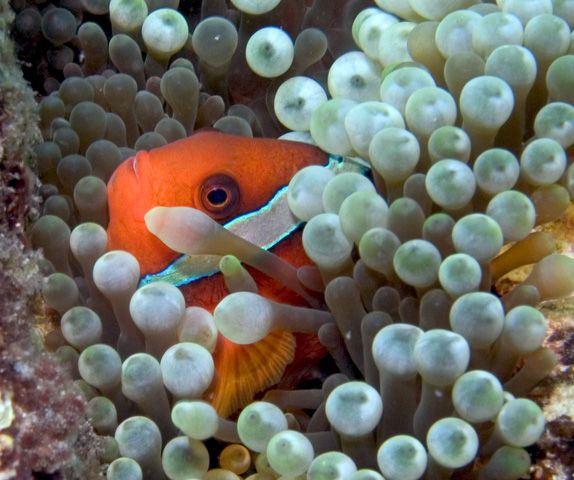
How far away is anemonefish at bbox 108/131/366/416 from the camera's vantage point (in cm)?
128

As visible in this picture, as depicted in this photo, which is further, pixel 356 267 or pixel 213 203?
pixel 213 203

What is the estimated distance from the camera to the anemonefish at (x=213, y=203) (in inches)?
50.4

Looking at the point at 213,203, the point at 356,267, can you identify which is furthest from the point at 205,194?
the point at 356,267

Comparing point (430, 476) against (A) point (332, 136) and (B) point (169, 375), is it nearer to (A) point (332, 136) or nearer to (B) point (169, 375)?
(B) point (169, 375)

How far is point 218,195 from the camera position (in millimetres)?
1304

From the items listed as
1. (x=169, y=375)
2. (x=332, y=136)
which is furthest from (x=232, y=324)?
(x=332, y=136)

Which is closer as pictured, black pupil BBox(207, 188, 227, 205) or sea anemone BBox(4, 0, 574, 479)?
sea anemone BBox(4, 0, 574, 479)

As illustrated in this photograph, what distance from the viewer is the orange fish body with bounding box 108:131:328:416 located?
1.28 m

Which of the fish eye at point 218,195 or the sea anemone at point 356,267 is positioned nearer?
the sea anemone at point 356,267

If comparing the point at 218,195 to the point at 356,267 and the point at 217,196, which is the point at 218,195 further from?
the point at 356,267

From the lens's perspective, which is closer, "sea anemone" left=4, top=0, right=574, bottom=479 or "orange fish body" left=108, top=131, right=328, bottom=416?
"sea anemone" left=4, top=0, right=574, bottom=479

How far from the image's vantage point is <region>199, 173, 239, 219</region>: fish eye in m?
1.30

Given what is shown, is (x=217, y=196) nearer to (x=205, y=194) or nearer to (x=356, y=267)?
(x=205, y=194)

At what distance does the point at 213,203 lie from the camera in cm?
130
